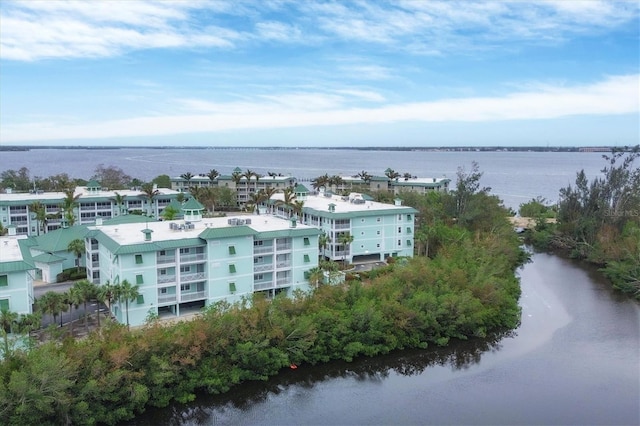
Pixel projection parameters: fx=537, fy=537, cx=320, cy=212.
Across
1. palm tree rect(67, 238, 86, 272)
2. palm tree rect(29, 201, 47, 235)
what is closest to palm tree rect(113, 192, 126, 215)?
palm tree rect(29, 201, 47, 235)

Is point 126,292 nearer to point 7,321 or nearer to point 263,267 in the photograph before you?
point 7,321

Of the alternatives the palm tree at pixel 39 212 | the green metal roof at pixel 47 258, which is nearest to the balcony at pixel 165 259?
the green metal roof at pixel 47 258

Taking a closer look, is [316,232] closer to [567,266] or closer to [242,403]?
[242,403]

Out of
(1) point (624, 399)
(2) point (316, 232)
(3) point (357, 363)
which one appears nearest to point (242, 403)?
(3) point (357, 363)

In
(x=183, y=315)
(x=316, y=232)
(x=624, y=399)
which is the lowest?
(x=624, y=399)

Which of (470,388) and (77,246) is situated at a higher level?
(77,246)

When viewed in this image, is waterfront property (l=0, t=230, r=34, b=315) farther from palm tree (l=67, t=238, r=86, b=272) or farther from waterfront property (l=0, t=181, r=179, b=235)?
waterfront property (l=0, t=181, r=179, b=235)

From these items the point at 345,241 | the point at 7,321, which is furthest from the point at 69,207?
the point at 7,321
